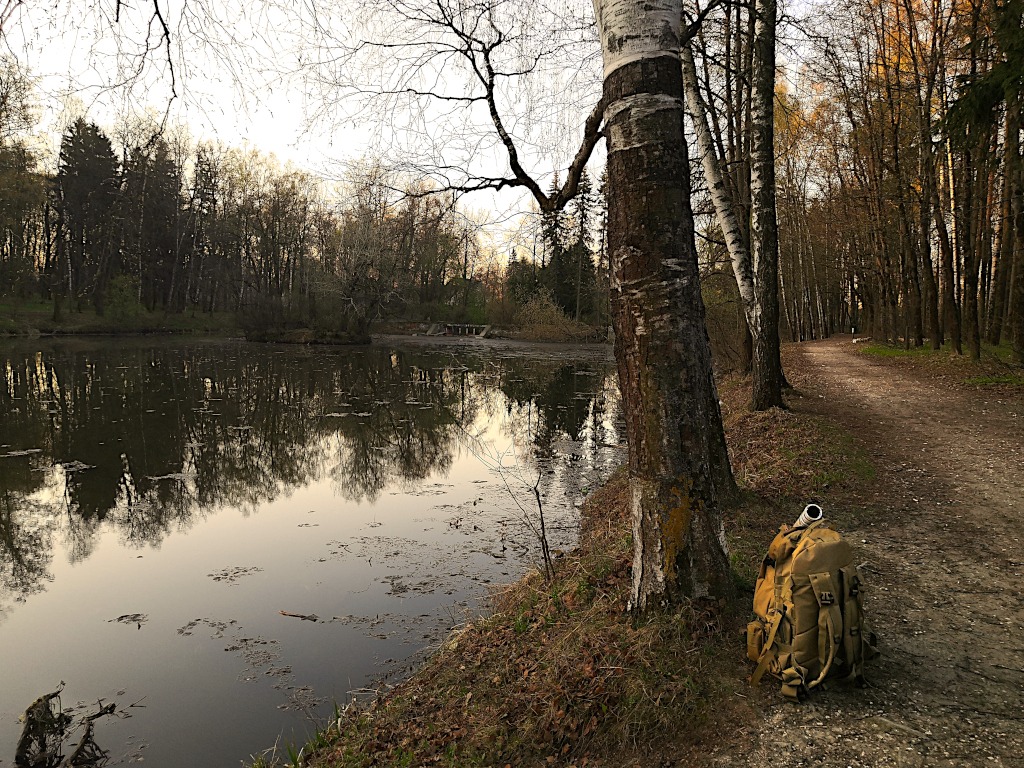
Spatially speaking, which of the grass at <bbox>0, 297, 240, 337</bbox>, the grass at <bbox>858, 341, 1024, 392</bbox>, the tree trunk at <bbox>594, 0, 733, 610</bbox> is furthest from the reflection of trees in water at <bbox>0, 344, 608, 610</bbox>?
the grass at <bbox>0, 297, 240, 337</bbox>

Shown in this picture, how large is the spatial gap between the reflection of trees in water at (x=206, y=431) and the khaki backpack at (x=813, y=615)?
24.7 feet

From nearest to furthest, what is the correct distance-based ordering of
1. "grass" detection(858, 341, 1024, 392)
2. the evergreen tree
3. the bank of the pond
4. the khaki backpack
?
1. the khaki backpack
2. the bank of the pond
3. "grass" detection(858, 341, 1024, 392)
4. the evergreen tree

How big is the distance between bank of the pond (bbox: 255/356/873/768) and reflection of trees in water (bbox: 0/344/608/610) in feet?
17.1

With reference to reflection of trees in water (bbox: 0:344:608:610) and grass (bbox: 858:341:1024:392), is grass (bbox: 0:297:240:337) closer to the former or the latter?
reflection of trees in water (bbox: 0:344:608:610)

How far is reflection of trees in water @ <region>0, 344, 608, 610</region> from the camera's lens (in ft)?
30.1

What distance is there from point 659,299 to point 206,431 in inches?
535

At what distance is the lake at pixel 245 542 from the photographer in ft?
16.7

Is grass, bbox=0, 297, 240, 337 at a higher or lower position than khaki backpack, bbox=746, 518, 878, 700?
higher

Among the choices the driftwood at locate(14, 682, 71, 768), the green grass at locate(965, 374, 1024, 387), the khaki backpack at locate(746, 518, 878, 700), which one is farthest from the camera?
the green grass at locate(965, 374, 1024, 387)

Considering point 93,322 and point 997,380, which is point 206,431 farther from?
point 93,322

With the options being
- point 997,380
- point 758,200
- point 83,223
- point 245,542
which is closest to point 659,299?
point 245,542

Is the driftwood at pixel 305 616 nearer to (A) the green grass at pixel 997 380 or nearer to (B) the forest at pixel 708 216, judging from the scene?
(B) the forest at pixel 708 216

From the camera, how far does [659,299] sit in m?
3.53

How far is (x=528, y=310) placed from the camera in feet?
161
